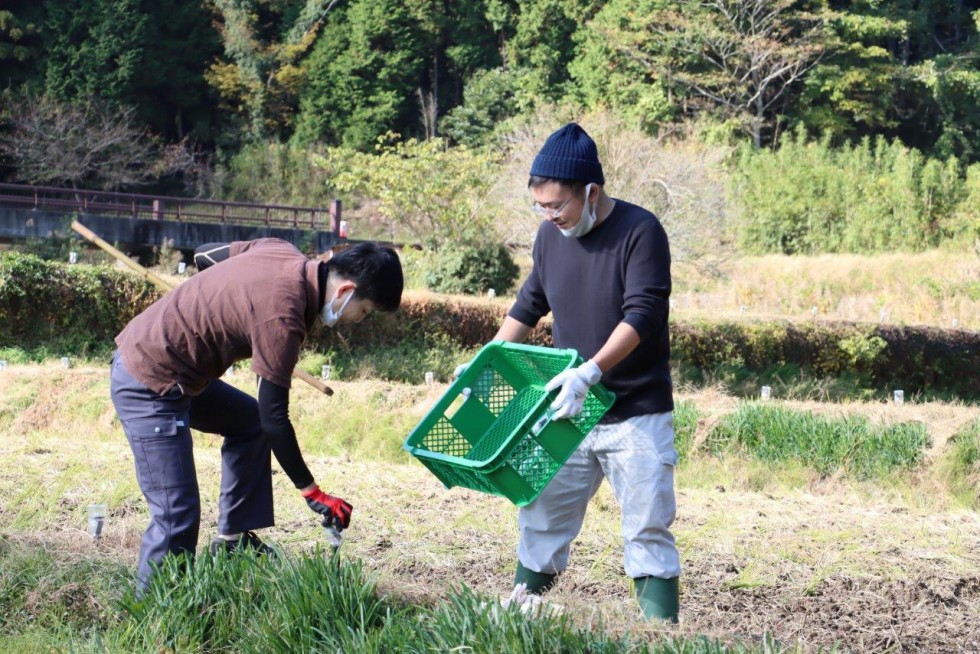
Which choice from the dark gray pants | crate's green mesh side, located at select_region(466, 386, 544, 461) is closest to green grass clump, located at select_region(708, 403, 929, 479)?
crate's green mesh side, located at select_region(466, 386, 544, 461)

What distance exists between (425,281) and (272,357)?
1291 centimetres

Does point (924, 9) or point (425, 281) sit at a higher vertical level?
point (924, 9)

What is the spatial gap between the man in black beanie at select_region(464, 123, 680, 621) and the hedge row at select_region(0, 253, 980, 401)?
8187mm

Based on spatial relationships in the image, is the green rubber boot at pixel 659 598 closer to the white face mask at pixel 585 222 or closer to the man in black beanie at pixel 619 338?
the man in black beanie at pixel 619 338

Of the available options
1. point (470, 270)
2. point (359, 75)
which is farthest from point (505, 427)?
point (359, 75)

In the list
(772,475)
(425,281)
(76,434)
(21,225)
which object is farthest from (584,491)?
(21,225)

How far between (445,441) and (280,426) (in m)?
0.67

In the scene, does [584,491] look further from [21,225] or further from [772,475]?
[21,225]

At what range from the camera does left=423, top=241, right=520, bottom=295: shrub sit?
15734 millimetres

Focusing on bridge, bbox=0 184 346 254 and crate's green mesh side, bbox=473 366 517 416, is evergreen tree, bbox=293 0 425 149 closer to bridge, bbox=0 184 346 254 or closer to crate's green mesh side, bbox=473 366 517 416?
bridge, bbox=0 184 346 254

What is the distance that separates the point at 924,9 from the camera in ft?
106

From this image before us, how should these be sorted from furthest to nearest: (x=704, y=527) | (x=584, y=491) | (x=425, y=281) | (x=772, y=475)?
(x=425, y=281) → (x=772, y=475) → (x=704, y=527) → (x=584, y=491)

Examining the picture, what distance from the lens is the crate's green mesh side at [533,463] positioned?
130 inches

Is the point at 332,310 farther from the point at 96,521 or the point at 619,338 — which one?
the point at 96,521
